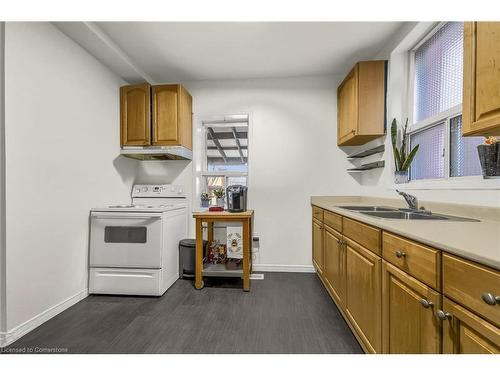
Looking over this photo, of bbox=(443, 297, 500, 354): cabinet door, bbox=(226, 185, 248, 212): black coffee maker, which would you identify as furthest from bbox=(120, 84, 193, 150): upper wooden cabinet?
bbox=(443, 297, 500, 354): cabinet door

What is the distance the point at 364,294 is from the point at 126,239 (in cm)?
210

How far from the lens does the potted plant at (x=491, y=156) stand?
122cm

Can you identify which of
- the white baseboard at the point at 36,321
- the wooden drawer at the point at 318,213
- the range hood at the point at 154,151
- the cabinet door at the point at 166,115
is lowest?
the white baseboard at the point at 36,321

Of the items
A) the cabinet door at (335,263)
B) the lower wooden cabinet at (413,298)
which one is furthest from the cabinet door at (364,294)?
the cabinet door at (335,263)

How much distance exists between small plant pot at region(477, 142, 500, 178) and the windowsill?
0.04 metres

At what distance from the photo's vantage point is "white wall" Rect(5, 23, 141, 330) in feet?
5.04

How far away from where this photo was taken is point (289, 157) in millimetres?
2926

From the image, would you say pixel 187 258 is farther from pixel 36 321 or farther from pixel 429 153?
pixel 429 153

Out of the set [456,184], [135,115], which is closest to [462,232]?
[456,184]

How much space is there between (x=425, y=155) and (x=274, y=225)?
1.73m

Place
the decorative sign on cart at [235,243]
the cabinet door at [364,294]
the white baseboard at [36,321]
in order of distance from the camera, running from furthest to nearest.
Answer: the decorative sign on cart at [235,243], the white baseboard at [36,321], the cabinet door at [364,294]

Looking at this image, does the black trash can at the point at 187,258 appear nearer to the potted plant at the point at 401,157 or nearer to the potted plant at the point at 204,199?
the potted plant at the point at 204,199

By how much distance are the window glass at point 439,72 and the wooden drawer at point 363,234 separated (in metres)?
1.19
